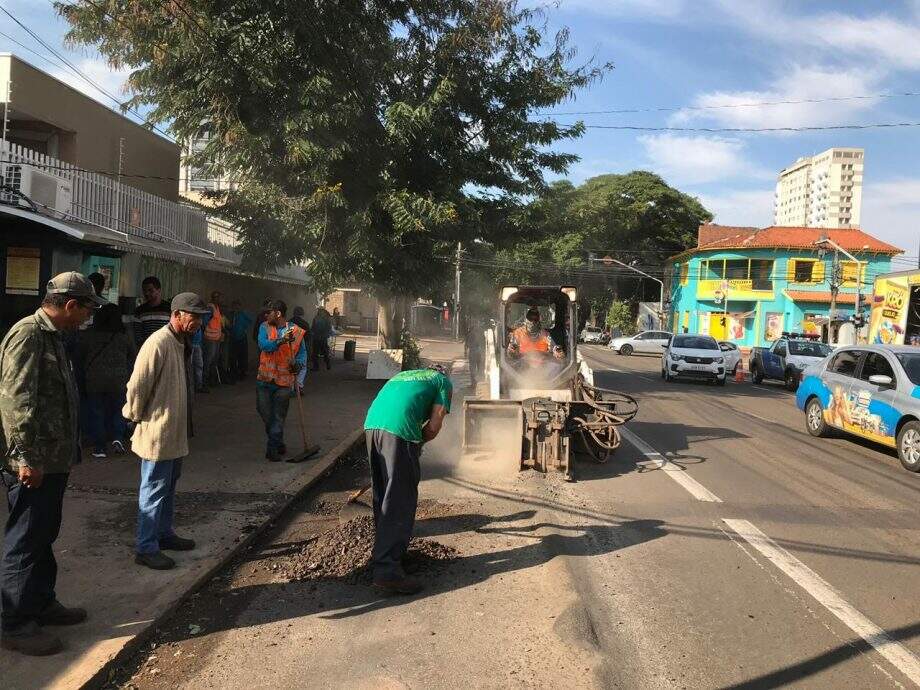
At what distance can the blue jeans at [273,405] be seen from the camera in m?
7.90

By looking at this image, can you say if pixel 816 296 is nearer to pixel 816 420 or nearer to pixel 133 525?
pixel 816 420

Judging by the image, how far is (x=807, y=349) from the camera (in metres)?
22.1

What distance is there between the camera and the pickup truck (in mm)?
21578

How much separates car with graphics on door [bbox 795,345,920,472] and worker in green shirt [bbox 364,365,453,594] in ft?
24.0

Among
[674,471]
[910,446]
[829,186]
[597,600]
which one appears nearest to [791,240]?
[910,446]

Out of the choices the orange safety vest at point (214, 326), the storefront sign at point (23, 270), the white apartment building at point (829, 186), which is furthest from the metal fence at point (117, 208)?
the white apartment building at point (829, 186)

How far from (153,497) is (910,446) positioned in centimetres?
899

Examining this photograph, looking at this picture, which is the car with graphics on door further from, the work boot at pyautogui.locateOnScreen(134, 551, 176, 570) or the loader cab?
the work boot at pyautogui.locateOnScreen(134, 551, 176, 570)

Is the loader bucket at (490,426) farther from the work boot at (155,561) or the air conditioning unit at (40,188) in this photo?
the air conditioning unit at (40,188)

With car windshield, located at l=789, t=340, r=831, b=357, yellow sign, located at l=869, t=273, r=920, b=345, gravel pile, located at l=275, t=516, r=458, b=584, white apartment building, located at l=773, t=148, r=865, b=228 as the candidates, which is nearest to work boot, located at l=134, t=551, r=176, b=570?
gravel pile, located at l=275, t=516, r=458, b=584

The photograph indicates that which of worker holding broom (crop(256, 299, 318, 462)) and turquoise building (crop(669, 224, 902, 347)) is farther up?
turquoise building (crop(669, 224, 902, 347))

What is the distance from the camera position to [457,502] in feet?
22.6

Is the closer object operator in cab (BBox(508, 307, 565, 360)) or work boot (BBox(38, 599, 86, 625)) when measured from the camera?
work boot (BBox(38, 599, 86, 625))

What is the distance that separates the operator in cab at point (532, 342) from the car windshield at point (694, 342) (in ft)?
43.1
